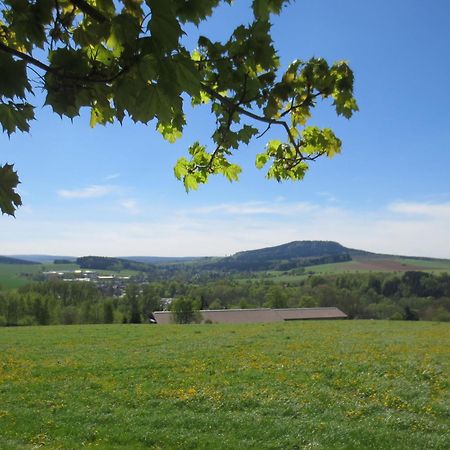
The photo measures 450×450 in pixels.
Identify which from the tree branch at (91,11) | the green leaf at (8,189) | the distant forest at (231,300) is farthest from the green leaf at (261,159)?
the distant forest at (231,300)

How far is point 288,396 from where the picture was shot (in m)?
11.1

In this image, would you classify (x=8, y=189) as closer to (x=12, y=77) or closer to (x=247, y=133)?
(x=12, y=77)

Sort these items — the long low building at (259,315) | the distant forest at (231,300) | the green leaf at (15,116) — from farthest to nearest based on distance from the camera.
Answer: the distant forest at (231,300), the long low building at (259,315), the green leaf at (15,116)

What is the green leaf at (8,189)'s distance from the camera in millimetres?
1920

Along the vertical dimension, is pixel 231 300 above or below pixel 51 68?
below

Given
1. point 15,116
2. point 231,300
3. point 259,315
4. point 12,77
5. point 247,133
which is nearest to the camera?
point 12,77

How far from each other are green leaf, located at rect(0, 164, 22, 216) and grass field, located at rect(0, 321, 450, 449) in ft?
24.2

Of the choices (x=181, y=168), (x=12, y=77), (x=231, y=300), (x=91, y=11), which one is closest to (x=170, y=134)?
(x=181, y=168)

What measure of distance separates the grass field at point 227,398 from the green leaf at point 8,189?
24.2 ft

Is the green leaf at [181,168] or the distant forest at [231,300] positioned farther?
the distant forest at [231,300]

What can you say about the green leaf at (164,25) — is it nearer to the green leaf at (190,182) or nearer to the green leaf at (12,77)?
the green leaf at (12,77)

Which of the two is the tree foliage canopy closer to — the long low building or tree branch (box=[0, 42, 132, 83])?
tree branch (box=[0, 42, 132, 83])

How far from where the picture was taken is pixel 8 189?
6.35 feet

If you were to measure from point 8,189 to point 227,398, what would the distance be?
399 inches
